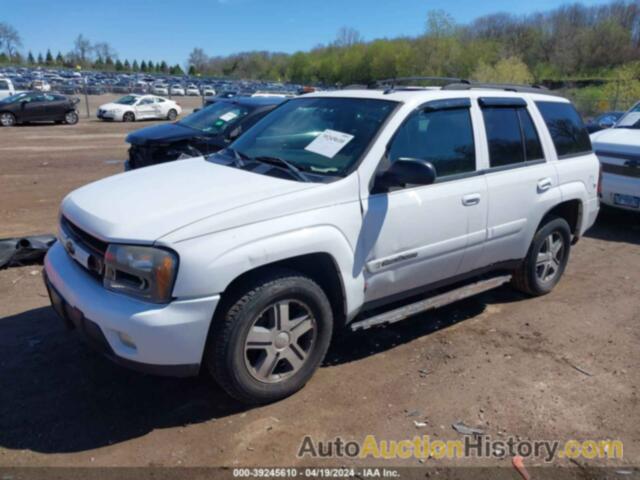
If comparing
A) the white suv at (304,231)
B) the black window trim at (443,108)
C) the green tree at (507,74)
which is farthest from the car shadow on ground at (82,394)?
the green tree at (507,74)

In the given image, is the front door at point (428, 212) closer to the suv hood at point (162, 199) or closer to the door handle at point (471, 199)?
the door handle at point (471, 199)

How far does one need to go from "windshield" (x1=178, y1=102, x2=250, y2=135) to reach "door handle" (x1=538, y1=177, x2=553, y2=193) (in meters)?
5.51

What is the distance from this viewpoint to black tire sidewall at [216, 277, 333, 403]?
305 cm

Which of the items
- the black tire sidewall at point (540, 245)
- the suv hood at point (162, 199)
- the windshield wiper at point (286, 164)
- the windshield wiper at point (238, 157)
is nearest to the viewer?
the suv hood at point (162, 199)

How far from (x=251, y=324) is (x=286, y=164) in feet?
3.79

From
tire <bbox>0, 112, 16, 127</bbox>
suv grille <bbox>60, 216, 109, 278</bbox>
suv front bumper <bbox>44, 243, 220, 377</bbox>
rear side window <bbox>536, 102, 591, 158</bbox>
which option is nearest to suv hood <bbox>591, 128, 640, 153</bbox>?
rear side window <bbox>536, 102, 591, 158</bbox>

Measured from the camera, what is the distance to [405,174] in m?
3.43

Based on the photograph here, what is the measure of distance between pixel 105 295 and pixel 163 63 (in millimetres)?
167911

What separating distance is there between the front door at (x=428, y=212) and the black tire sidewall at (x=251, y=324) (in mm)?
419

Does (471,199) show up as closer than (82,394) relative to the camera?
No

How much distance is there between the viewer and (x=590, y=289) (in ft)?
18.4

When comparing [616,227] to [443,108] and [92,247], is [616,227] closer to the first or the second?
[443,108]

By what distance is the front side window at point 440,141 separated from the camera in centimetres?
380

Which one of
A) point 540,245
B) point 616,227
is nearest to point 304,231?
point 540,245
